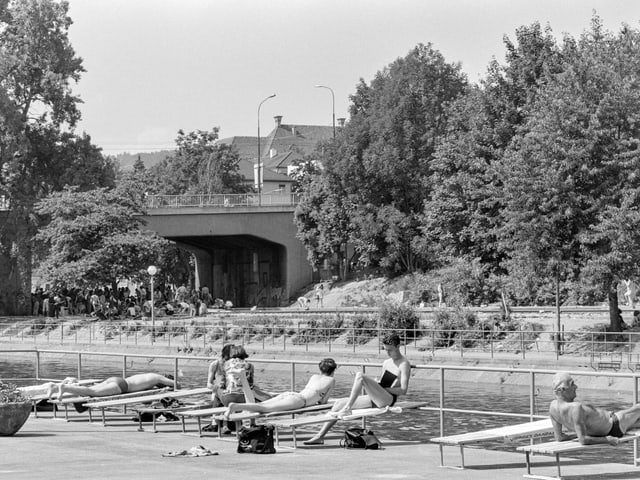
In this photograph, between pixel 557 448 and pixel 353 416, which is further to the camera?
pixel 353 416

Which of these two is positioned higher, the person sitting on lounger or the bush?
the bush

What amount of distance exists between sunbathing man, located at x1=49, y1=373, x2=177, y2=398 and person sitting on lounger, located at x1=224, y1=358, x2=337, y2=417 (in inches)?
148

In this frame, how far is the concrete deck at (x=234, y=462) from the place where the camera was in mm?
13828

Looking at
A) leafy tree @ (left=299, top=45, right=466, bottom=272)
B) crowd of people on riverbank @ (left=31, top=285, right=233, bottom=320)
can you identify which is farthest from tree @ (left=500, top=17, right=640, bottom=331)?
leafy tree @ (left=299, top=45, right=466, bottom=272)

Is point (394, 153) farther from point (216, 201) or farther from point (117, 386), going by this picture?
point (117, 386)

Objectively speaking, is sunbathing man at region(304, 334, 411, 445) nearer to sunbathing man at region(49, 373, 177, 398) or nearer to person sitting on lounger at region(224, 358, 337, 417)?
person sitting on lounger at region(224, 358, 337, 417)

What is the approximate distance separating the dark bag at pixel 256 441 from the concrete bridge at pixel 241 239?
6242cm

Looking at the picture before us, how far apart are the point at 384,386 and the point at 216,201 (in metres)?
65.2

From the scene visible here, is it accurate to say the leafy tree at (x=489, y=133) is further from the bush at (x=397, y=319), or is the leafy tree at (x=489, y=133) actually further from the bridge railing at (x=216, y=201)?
the bridge railing at (x=216, y=201)

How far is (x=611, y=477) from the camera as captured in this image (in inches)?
540

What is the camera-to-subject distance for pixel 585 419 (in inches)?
526

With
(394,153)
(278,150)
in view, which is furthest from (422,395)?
(278,150)

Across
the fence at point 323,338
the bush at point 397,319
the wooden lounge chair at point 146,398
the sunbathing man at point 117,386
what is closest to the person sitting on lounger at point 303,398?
the wooden lounge chair at point 146,398

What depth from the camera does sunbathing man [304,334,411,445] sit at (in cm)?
1639
